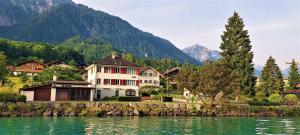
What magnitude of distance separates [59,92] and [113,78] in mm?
12722

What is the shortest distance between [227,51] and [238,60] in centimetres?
395

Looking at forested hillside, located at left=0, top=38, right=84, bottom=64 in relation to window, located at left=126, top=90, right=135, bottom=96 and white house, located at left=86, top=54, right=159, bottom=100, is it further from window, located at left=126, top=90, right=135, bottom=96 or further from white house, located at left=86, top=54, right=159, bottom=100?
window, located at left=126, top=90, right=135, bottom=96

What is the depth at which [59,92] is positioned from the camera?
208 ft

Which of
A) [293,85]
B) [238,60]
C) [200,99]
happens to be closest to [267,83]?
[238,60]

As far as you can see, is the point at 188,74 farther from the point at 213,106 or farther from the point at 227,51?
the point at 227,51

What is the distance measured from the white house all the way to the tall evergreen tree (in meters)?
23.2

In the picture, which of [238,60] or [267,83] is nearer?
[238,60]

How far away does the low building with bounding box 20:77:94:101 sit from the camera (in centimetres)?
6146

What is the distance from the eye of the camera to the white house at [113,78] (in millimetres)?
70812

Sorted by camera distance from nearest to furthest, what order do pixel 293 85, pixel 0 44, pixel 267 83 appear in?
pixel 267 83, pixel 293 85, pixel 0 44

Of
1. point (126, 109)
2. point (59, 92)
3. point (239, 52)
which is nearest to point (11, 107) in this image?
point (59, 92)

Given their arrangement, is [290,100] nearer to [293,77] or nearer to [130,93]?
[293,77]

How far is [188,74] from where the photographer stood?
6788 cm

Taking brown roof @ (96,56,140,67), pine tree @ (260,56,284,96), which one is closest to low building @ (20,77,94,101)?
brown roof @ (96,56,140,67)
